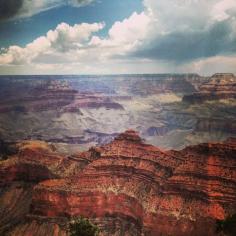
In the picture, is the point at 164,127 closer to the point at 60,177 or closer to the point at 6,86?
the point at 6,86

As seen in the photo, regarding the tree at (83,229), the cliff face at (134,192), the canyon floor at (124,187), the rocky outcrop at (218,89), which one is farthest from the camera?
the rocky outcrop at (218,89)

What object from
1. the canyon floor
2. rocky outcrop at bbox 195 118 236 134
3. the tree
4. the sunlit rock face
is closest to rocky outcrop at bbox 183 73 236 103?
the sunlit rock face

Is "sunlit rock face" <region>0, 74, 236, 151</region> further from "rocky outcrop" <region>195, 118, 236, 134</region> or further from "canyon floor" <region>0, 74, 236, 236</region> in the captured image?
"canyon floor" <region>0, 74, 236, 236</region>

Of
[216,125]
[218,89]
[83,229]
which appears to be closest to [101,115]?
[218,89]

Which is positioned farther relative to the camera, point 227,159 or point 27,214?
point 27,214

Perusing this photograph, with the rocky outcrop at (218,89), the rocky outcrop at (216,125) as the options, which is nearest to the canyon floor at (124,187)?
the rocky outcrop at (216,125)

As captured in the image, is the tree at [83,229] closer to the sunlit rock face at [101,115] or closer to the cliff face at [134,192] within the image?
the cliff face at [134,192]

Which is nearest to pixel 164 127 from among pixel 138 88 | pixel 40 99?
A: pixel 40 99
